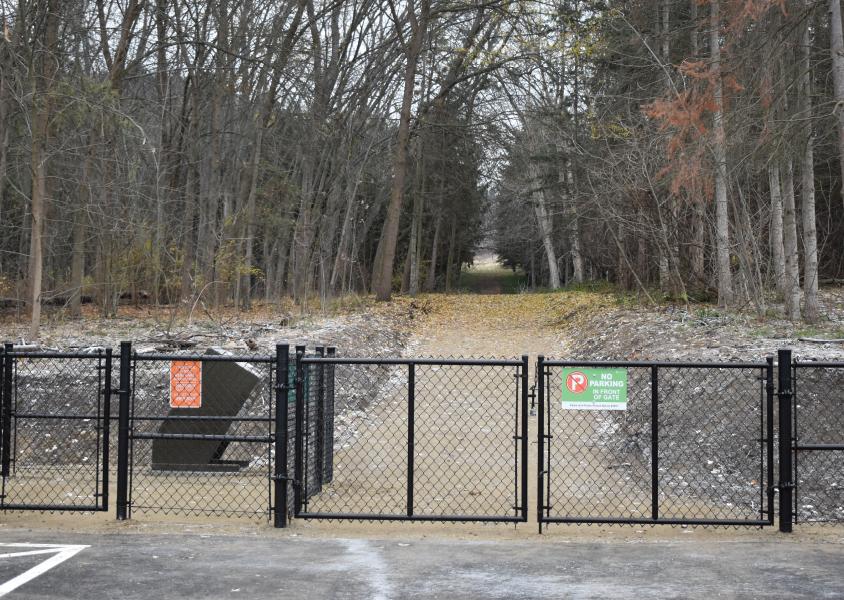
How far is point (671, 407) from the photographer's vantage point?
511 inches

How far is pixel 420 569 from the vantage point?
6816 millimetres

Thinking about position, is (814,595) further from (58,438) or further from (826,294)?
(826,294)

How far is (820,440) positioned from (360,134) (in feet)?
80.9

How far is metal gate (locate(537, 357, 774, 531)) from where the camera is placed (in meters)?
9.73

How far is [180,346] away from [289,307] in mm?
11334

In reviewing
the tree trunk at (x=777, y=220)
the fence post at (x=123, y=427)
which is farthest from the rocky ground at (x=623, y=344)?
the fence post at (x=123, y=427)

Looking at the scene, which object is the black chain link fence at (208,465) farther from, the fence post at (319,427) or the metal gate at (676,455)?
the metal gate at (676,455)

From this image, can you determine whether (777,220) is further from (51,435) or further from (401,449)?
(51,435)

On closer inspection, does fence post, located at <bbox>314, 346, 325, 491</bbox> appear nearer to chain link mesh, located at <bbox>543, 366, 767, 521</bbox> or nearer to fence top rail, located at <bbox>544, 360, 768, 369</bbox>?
chain link mesh, located at <bbox>543, 366, 767, 521</bbox>

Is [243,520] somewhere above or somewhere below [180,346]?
below

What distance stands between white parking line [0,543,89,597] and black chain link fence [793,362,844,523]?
6.73 metres

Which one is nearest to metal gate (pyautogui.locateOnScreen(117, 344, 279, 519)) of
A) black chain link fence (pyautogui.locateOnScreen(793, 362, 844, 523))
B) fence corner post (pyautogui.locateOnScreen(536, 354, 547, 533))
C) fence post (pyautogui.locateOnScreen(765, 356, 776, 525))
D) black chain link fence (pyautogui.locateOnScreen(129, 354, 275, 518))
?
black chain link fence (pyautogui.locateOnScreen(129, 354, 275, 518))

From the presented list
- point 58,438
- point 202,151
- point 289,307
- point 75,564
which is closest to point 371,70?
point 202,151

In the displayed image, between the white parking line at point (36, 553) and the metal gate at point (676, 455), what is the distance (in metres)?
3.80
